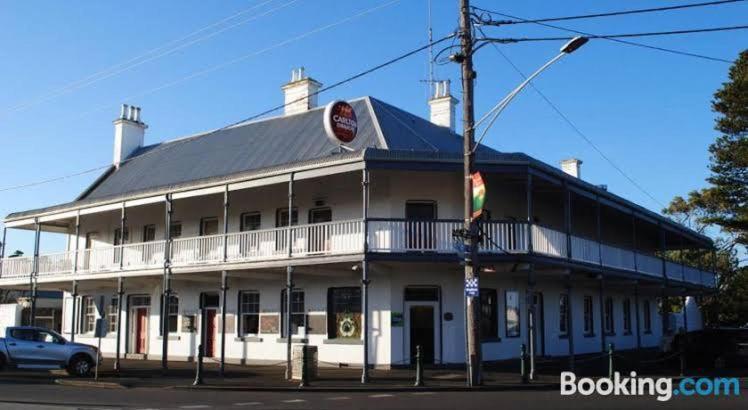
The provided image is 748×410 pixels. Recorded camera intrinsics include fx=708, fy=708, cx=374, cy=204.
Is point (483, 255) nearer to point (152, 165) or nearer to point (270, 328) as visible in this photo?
point (270, 328)

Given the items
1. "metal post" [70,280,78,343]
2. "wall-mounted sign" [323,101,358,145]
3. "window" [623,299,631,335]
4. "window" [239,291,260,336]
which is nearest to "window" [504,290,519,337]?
"wall-mounted sign" [323,101,358,145]

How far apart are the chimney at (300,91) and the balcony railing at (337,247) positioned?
6862mm

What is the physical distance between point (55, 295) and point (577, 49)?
46.0 m

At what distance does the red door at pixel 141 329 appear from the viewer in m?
29.3

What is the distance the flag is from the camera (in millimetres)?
16719

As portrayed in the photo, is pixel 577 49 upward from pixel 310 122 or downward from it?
downward

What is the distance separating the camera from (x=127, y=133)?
117ft

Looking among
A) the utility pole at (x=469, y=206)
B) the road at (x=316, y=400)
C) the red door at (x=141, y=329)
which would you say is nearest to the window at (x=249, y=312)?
Answer: the red door at (x=141, y=329)

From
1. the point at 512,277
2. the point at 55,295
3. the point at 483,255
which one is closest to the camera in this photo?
the point at 483,255

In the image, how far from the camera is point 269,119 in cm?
3042

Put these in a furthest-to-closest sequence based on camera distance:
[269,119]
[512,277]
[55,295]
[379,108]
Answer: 1. [55,295]
2. [269,119]
3. [379,108]
4. [512,277]

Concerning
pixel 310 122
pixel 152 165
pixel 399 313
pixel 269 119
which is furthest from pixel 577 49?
pixel 152 165

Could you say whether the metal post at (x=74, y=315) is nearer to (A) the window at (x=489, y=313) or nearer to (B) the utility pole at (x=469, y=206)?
(A) the window at (x=489, y=313)

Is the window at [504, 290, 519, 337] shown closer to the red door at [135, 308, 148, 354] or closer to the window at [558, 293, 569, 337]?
the window at [558, 293, 569, 337]
